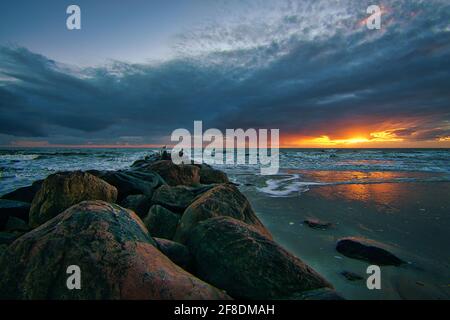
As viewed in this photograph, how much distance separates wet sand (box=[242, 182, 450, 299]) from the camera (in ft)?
9.36

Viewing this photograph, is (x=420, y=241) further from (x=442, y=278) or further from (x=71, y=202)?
(x=71, y=202)

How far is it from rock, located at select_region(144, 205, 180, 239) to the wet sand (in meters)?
1.87

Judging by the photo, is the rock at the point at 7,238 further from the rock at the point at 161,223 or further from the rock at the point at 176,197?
the rock at the point at 176,197

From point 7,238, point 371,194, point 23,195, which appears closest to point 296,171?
point 371,194

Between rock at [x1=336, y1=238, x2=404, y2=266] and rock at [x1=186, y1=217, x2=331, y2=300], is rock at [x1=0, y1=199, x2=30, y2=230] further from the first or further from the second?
rock at [x1=336, y1=238, x2=404, y2=266]

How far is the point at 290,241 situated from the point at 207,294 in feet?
9.21

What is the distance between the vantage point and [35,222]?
3.61m

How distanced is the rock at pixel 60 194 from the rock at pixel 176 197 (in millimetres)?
1052

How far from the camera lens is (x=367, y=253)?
11.2 feet

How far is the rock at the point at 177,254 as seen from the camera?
7.67 feet

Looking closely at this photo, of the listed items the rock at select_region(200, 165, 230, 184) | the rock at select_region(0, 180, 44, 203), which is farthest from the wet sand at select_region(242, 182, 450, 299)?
the rock at select_region(0, 180, 44, 203)

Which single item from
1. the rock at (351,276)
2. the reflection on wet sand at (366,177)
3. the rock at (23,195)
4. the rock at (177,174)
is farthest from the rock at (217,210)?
the reflection on wet sand at (366,177)

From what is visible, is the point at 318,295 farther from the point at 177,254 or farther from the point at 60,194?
the point at 60,194

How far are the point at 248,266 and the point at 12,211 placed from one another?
4280 millimetres
